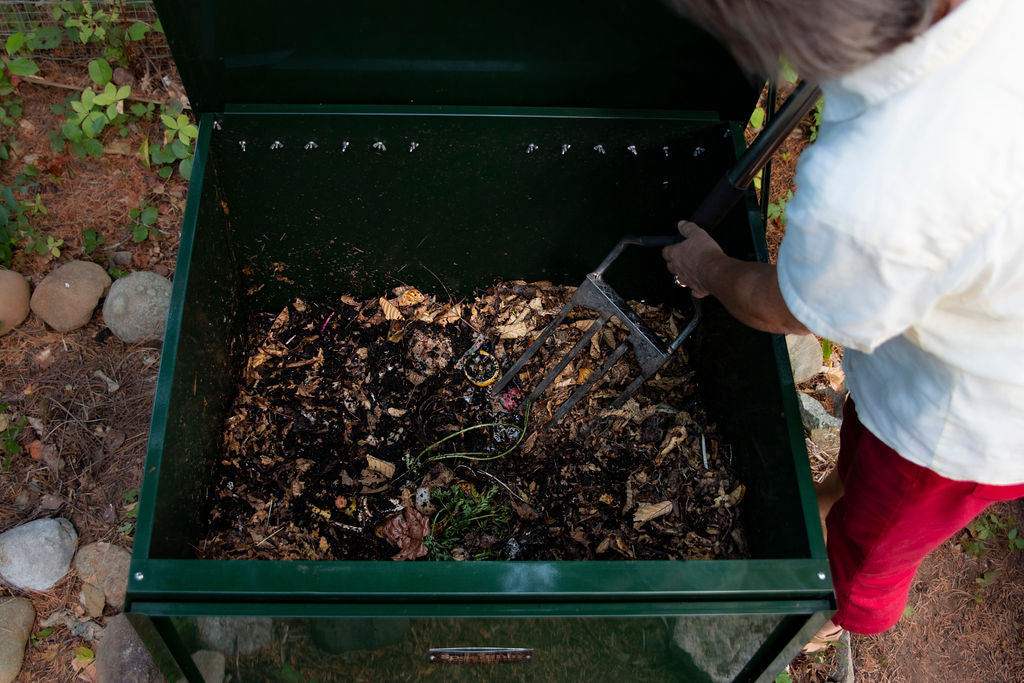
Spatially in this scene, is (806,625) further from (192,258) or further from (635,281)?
(192,258)

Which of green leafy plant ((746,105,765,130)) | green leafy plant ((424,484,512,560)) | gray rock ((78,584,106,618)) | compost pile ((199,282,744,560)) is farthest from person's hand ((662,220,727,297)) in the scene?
gray rock ((78,584,106,618))

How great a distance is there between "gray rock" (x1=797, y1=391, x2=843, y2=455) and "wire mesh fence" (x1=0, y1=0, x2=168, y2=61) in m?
2.62

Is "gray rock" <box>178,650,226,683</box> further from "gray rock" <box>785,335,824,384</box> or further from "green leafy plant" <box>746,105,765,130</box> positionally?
"green leafy plant" <box>746,105,765,130</box>

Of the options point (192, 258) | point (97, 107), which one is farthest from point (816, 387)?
point (97, 107)

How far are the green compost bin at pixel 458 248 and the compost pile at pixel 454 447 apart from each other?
0.24ft

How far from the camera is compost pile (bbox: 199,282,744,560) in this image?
6.26 feet

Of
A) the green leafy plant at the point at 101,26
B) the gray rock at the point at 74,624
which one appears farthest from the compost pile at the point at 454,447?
the green leafy plant at the point at 101,26

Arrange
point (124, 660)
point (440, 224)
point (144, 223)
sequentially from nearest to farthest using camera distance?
point (124, 660) → point (440, 224) → point (144, 223)

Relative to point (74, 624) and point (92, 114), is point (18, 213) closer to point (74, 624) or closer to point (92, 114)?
point (92, 114)

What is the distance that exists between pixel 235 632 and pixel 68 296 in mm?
1690

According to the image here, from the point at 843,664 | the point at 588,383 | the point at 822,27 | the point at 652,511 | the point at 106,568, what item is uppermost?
the point at 822,27

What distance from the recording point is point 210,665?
4.60 feet

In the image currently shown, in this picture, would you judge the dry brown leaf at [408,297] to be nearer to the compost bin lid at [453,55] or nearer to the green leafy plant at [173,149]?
the compost bin lid at [453,55]

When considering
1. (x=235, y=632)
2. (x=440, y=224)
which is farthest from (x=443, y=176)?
(x=235, y=632)
